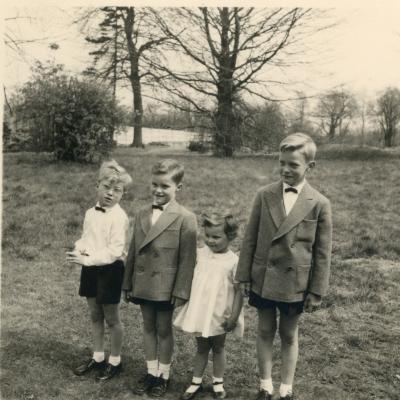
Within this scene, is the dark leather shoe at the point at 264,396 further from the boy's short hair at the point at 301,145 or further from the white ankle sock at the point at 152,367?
the boy's short hair at the point at 301,145

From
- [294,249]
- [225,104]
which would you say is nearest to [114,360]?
[294,249]

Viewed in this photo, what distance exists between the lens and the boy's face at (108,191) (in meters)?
3.19

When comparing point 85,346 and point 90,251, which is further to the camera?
point 85,346

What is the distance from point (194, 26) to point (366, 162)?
5.22 metres

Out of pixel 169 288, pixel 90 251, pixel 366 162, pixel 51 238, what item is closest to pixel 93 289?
pixel 90 251

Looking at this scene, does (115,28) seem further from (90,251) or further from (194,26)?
(90,251)

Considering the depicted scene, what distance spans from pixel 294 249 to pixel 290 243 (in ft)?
0.14

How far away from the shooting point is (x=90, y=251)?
10.4ft

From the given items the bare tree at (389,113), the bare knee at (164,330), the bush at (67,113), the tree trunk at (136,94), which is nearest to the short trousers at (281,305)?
the bare knee at (164,330)

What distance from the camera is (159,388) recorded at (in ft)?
10.1

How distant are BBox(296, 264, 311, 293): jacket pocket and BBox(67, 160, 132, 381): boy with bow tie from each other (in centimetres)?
116

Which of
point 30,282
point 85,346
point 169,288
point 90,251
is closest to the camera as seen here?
point 169,288

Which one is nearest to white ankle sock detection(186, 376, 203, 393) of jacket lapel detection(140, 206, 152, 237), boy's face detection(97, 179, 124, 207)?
jacket lapel detection(140, 206, 152, 237)

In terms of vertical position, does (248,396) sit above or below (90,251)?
below
